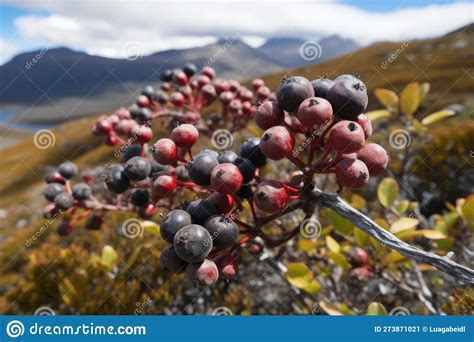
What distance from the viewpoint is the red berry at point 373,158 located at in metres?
1.20

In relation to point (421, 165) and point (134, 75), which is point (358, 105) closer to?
point (421, 165)

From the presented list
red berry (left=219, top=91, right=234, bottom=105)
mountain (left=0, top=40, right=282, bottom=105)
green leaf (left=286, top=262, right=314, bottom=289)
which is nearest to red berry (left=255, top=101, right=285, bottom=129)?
green leaf (left=286, top=262, right=314, bottom=289)

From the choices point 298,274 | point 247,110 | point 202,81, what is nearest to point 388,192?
point 298,274

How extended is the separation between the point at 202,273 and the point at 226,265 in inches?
4.5

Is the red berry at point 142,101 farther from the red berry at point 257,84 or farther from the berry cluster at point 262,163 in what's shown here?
the berry cluster at point 262,163

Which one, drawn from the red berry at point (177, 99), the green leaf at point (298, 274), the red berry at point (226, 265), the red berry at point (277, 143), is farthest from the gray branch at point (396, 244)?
the red berry at point (177, 99)

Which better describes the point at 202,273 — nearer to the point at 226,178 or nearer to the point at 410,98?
the point at 226,178

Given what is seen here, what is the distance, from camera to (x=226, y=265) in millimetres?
1254

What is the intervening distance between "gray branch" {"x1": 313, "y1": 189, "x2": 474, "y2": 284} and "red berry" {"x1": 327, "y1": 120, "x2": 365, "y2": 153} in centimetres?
15

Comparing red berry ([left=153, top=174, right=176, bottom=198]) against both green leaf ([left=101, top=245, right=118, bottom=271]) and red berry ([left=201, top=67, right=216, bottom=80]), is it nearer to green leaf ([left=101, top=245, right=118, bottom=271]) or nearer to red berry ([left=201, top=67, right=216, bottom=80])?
green leaf ([left=101, top=245, right=118, bottom=271])

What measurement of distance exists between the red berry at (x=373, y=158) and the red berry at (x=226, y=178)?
0.38 metres

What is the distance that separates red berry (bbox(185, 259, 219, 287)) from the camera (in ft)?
3.80

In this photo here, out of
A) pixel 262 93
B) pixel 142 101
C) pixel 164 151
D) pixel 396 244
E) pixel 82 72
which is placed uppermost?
pixel 82 72

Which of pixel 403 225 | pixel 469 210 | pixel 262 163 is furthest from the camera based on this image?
pixel 469 210
